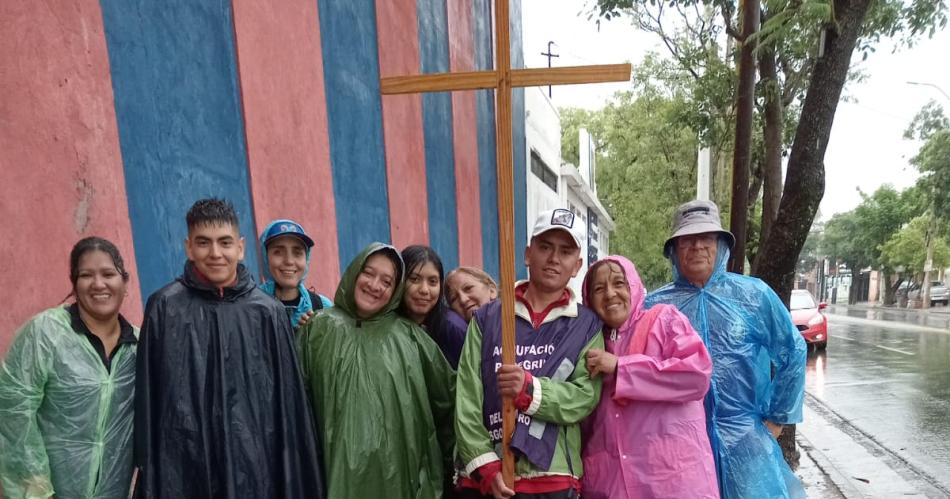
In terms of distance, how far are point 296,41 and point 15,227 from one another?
2.63 m

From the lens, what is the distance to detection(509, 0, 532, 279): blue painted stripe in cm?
1119

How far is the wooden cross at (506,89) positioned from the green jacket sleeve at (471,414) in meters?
0.08

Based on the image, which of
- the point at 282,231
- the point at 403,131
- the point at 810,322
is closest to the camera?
the point at 282,231

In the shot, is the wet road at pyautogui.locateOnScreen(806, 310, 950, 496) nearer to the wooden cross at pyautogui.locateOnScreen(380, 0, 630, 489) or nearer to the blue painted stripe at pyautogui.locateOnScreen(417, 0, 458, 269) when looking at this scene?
the wooden cross at pyautogui.locateOnScreen(380, 0, 630, 489)

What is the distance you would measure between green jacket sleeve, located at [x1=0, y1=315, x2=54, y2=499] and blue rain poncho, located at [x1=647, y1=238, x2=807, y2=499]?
8.03 feet

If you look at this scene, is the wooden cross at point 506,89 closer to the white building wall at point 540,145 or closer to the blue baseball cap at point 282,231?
the blue baseball cap at point 282,231

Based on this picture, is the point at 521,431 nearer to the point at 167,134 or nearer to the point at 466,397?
the point at 466,397

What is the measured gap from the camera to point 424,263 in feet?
8.74

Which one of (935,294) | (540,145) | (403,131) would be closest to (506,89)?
(403,131)

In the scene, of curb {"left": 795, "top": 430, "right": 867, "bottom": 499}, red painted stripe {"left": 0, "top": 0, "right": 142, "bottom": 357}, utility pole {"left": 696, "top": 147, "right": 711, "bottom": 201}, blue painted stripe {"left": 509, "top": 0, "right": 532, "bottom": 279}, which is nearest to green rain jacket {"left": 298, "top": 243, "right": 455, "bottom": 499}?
red painted stripe {"left": 0, "top": 0, "right": 142, "bottom": 357}

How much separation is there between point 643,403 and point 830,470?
4477 millimetres

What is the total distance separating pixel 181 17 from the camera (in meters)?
3.25

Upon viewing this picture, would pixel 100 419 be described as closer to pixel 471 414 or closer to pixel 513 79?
pixel 471 414

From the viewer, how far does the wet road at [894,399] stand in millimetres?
5816
